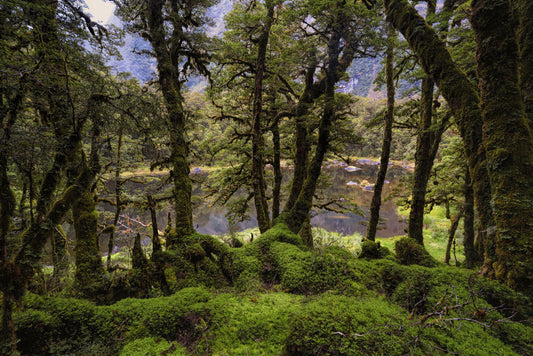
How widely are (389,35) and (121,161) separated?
794 cm

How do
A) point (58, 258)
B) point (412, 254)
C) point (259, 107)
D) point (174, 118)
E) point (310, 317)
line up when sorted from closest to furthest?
1. point (310, 317)
2. point (412, 254)
3. point (174, 118)
4. point (58, 258)
5. point (259, 107)

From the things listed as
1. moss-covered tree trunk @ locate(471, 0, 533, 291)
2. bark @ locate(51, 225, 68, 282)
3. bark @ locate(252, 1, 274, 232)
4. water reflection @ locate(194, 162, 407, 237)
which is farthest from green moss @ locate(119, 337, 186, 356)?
water reflection @ locate(194, 162, 407, 237)

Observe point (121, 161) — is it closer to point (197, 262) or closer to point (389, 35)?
point (197, 262)

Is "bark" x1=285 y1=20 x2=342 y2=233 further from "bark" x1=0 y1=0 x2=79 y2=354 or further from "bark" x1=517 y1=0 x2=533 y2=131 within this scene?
"bark" x1=0 y1=0 x2=79 y2=354

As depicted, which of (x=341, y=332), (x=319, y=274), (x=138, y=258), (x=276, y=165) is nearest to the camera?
(x=341, y=332)

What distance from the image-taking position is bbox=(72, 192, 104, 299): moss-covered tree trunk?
4242 mm

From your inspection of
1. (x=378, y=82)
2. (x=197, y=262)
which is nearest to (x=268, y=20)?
(x=378, y=82)

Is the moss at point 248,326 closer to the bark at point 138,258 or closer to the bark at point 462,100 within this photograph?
the bark at point 138,258

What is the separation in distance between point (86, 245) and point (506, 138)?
298 inches

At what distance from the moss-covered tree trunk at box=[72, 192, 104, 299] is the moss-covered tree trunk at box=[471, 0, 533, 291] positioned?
6.49 meters

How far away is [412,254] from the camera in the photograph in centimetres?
430

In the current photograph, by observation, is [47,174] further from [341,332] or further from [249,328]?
[341,332]

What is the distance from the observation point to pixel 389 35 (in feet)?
17.2

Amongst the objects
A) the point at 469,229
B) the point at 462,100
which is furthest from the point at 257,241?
the point at 469,229
